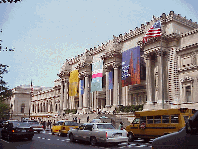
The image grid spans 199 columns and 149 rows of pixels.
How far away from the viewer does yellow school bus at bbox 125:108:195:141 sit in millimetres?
16969

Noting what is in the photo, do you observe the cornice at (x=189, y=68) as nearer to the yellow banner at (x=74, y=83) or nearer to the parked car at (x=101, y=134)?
the parked car at (x=101, y=134)

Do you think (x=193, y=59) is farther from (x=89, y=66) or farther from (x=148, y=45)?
(x=89, y=66)

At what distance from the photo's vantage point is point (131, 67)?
40406mm

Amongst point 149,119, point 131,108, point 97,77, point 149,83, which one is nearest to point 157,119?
point 149,119

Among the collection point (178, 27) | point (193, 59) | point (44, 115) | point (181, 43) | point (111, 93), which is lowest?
point (44, 115)

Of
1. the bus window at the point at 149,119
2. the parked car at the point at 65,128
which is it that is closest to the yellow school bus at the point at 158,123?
the bus window at the point at 149,119

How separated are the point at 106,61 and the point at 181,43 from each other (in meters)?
16.9

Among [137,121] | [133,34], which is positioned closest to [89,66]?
[133,34]

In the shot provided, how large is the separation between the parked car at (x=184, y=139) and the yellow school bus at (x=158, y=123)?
10.5m

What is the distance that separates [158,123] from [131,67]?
74.1 feet

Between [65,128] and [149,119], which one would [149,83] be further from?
[149,119]

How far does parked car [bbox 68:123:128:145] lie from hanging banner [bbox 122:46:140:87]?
21.5 m

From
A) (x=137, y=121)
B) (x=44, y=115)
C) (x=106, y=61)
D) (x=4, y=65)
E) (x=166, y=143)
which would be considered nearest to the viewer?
(x=166, y=143)

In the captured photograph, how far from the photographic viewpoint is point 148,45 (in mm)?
39219
